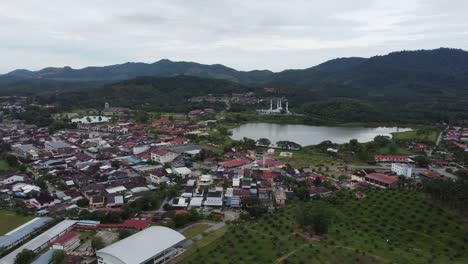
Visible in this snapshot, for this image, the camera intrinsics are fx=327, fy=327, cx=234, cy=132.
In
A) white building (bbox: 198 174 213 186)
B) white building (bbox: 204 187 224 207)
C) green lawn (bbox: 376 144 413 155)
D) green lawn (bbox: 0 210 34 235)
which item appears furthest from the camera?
green lawn (bbox: 376 144 413 155)

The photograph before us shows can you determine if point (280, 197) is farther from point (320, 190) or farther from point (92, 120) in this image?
point (92, 120)

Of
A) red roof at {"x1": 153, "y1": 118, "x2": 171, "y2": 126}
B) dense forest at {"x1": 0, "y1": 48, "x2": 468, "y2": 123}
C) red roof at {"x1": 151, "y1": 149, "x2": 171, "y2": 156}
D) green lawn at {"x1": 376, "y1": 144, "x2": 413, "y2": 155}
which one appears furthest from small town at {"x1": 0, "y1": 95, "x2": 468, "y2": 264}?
Result: dense forest at {"x1": 0, "y1": 48, "x2": 468, "y2": 123}

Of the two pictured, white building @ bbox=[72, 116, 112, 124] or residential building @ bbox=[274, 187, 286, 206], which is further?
white building @ bbox=[72, 116, 112, 124]

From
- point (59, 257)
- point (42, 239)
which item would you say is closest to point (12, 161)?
point (42, 239)

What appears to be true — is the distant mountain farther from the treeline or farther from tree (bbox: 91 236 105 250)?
tree (bbox: 91 236 105 250)

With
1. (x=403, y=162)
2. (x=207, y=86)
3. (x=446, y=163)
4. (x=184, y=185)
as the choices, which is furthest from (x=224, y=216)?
(x=207, y=86)

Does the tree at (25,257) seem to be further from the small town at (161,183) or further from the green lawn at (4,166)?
the green lawn at (4,166)

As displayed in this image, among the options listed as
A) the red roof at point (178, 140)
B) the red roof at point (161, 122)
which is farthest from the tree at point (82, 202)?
the red roof at point (161, 122)
